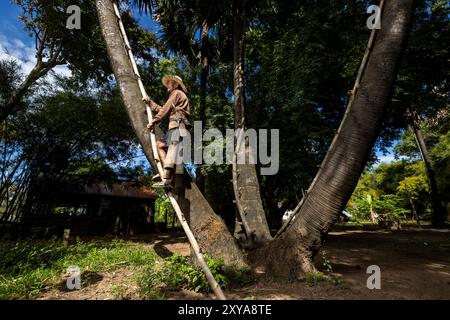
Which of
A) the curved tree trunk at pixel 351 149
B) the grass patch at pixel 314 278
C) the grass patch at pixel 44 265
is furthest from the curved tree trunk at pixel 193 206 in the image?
the grass patch at pixel 44 265

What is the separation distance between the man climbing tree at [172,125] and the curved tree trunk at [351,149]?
1985 millimetres

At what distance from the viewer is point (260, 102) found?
34.0ft

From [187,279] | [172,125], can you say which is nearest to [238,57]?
[172,125]

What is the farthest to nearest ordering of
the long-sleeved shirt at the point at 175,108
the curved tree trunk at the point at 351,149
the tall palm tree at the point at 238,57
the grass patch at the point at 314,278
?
the tall palm tree at the point at 238,57 → the long-sleeved shirt at the point at 175,108 → the grass patch at the point at 314,278 → the curved tree trunk at the point at 351,149

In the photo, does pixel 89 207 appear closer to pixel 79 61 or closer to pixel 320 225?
pixel 79 61

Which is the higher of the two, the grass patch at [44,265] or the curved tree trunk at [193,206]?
the curved tree trunk at [193,206]

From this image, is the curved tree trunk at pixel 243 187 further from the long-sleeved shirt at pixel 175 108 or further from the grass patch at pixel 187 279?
the long-sleeved shirt at pixel 175 108

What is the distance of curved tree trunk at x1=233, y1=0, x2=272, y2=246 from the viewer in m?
5.38

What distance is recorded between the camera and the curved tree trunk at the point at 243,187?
538cm

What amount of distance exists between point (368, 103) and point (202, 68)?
7.73 m

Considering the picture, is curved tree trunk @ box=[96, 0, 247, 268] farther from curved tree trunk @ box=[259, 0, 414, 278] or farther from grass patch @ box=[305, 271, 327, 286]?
grass patch @ box=[305, 271, 327, 286]

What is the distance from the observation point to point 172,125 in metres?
4.28

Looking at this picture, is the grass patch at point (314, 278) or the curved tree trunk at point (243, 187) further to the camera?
the curved tree trunk at point (243, 187)

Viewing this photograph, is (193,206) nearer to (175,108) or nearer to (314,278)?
(175,108)
